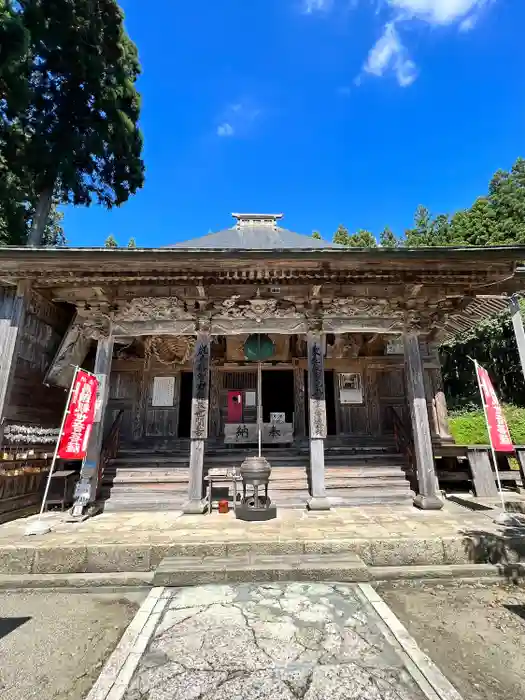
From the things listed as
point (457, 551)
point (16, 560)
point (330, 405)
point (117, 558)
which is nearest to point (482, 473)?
point (457, 551)

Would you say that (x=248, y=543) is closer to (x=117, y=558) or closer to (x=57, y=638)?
(x=117, y=558)

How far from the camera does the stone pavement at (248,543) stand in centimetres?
466

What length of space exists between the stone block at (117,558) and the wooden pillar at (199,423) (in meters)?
2.10

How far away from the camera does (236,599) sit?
12.5 feet

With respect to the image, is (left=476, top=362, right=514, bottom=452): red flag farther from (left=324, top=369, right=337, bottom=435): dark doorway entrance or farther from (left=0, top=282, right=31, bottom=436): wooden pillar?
(left=0, top=282, right=31, bottom=436): wooden pillar

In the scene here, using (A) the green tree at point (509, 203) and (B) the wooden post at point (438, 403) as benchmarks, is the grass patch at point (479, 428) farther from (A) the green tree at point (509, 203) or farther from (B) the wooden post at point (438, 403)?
(A) the green tree at point (509, 203)

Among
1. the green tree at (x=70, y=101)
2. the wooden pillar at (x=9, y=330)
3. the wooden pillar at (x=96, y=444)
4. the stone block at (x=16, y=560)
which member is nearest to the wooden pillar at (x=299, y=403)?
the wooden pillar at (x=96, y=444)

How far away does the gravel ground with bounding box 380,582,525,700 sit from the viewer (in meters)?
2.66

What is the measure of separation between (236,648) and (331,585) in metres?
1.66

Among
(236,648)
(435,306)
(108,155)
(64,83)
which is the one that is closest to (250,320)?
(435,306)

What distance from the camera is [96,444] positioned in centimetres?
709

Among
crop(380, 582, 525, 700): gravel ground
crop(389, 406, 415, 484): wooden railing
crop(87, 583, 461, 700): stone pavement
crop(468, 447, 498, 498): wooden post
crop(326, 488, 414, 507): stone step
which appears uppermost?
crop(389, 406, 415, 484): wooden railing

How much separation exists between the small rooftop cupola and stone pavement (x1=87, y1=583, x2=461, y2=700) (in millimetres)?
12376

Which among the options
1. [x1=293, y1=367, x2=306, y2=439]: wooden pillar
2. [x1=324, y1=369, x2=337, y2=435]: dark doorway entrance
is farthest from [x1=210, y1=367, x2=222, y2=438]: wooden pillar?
[x1=324, y1=369, x2=337, y2=435]: dark doorway entrance
